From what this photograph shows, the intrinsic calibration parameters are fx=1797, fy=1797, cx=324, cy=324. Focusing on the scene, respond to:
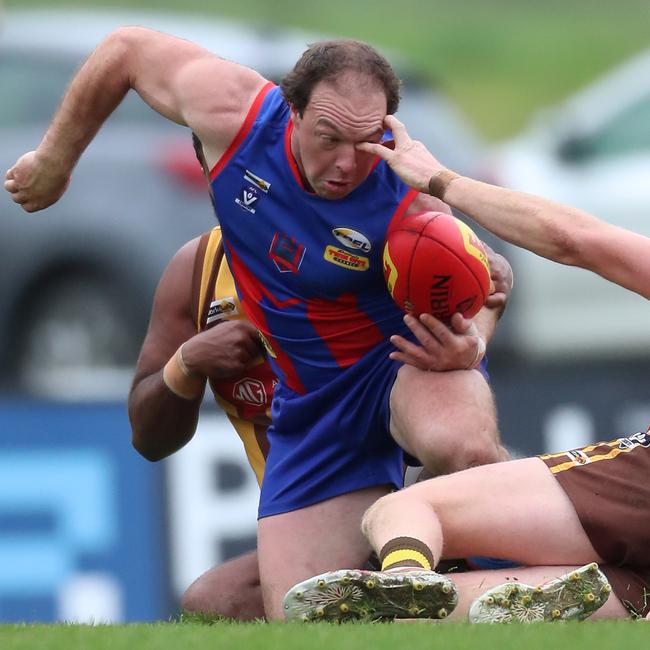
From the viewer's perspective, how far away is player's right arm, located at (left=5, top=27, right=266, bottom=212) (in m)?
5.88

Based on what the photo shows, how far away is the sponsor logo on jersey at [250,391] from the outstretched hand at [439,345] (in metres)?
1.04

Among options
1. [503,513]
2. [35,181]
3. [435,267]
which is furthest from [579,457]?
[35,181]

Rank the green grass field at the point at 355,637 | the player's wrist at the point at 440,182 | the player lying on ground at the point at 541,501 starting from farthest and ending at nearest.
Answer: the player's wrist at the point at 440,182, the player lying on ground at the point at 541,501, the green grass field at the point at 355,637

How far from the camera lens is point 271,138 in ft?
19.3

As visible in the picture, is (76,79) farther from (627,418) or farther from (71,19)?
(71,19)

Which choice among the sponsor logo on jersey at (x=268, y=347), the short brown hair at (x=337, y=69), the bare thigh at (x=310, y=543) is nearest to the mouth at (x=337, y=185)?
the short brown hair at (x=337, y=69)

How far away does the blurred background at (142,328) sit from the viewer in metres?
8.77

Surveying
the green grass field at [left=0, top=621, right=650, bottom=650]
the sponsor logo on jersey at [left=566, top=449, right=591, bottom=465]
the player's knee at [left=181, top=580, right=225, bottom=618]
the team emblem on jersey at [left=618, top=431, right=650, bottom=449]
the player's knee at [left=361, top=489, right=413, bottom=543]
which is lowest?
the player's knee at [left=181, top=580, right=225, bottom=618]

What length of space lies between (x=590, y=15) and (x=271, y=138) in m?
26.0

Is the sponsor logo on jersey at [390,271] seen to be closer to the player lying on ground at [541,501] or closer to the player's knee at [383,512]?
the player lying on ground at [541,501]

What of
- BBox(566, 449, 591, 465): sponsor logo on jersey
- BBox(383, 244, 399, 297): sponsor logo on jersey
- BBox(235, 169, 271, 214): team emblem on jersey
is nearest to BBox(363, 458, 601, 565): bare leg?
BBox(566, 449, 591, 465): sponsor logo on jersey

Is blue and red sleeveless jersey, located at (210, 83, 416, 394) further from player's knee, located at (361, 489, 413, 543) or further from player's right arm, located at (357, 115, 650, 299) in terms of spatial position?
player's knee, located at (361, 489, 413, 543)

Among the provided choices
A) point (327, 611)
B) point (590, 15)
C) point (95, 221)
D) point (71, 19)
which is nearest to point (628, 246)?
point (327, 611)

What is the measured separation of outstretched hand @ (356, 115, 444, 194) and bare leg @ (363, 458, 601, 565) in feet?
2.92
